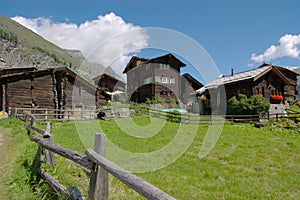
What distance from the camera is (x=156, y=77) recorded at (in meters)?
37.3

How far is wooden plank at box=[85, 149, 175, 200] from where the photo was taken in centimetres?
223

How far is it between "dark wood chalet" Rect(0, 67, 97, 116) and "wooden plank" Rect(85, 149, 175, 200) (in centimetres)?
2394

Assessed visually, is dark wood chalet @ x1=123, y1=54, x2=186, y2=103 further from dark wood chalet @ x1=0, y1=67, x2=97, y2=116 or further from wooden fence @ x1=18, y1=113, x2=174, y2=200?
wooden fence @ x1=18, y1=113, x2=174, y2=200

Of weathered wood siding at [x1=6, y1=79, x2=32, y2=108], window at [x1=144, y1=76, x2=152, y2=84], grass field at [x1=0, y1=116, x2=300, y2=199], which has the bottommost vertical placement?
grass field at [x1=0, y1=116, x2=300, y2=199]

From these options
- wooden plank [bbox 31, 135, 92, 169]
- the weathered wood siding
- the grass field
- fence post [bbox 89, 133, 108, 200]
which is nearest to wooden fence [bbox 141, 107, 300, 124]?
the grass field

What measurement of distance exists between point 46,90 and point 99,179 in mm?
25085

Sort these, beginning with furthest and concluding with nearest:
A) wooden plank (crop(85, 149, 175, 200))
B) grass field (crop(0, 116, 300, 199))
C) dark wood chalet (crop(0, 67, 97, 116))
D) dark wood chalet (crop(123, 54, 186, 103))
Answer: dark wood chalet (crop(123, 54, 186, 103)) → dark wood chalet (crop(0, 67, 97, 116)) → grass field (crop(0, 116, 300, 199)) → wooden plank (crop(85, 149, 175, 200))

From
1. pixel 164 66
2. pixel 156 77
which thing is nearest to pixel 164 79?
pixel 156 77

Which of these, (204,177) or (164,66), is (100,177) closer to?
(204,177)

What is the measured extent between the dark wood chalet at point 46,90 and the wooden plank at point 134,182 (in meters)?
23.9

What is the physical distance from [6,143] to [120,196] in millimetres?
7841

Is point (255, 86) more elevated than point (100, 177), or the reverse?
point (255, 86)

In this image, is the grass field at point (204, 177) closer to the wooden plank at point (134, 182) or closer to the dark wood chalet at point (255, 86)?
the wooden plank at point (134, 182)

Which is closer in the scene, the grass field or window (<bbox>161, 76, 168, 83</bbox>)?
the grass field
